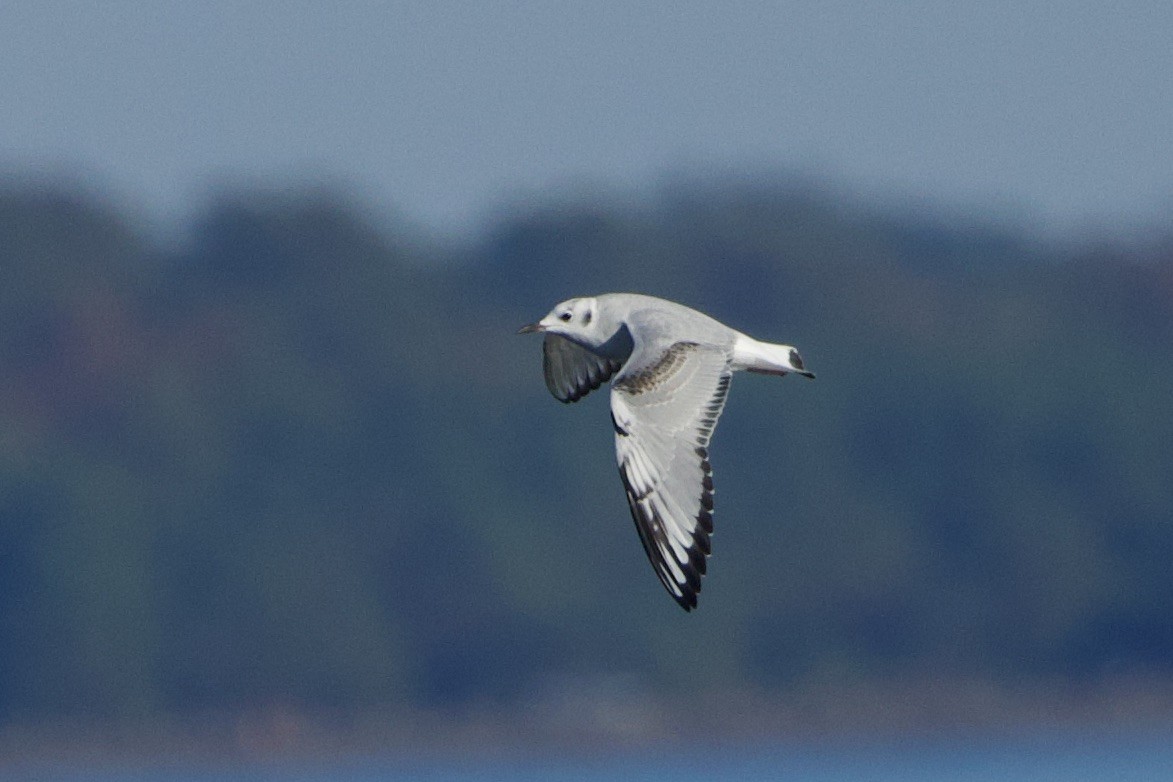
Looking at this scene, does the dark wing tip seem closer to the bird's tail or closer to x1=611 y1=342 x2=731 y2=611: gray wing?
x1=611 y1=342 x2=731 y2=611: gray wing

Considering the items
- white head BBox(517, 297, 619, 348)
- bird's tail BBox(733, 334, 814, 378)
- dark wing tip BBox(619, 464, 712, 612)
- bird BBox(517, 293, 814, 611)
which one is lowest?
dark wing tip BBox(619, 464, 712, 612)

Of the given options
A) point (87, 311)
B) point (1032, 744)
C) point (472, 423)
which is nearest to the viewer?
point (1032, 744)

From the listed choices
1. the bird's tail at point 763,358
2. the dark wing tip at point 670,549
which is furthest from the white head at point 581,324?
the dark wing tip at point 670,549

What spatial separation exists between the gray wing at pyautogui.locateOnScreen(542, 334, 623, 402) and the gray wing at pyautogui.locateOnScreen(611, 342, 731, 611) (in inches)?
67.7

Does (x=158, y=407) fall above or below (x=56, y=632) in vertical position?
above

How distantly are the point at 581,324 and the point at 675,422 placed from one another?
1217 mm

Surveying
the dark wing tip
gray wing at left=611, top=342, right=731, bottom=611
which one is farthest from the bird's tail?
the dark wing tip

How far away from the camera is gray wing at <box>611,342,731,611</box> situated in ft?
38.9

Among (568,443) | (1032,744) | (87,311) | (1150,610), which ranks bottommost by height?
(1032,744)

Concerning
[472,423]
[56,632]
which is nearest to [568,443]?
[472,423]

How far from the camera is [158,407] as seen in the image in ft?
182

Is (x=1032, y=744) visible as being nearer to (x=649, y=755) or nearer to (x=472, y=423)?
(x=649, y=755)

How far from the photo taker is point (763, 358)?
12.5m

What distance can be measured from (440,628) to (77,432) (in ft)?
29.5
